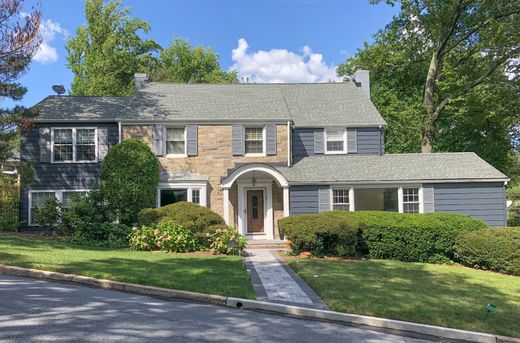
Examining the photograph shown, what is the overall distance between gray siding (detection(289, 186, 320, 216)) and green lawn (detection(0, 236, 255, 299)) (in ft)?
17.6

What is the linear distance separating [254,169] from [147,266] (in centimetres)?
760

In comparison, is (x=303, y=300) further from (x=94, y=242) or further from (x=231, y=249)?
(x=94, y=242)

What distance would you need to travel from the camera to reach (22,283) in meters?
7.77

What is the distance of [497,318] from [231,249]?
8.02m

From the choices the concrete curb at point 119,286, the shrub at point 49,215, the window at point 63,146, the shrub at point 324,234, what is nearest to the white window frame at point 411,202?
the shrub at point 324,234

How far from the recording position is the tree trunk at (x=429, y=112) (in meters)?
25.8

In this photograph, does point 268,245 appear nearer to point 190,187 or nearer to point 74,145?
point 190,187

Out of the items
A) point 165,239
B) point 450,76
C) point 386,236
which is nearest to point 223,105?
point 165,239

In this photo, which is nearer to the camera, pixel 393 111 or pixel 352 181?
pixel 352 181


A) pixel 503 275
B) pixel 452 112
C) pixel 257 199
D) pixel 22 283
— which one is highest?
pixel 452 112

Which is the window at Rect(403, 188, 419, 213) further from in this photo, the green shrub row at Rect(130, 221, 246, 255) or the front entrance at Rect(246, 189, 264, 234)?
the green shrub row at Rect(130, 221, 246, 255)

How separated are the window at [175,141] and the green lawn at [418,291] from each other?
8.45 m

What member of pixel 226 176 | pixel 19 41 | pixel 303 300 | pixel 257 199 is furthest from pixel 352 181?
pixel 19 41

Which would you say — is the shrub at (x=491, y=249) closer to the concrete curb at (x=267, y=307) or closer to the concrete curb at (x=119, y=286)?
the concrete curb at (x=267, y=307)
